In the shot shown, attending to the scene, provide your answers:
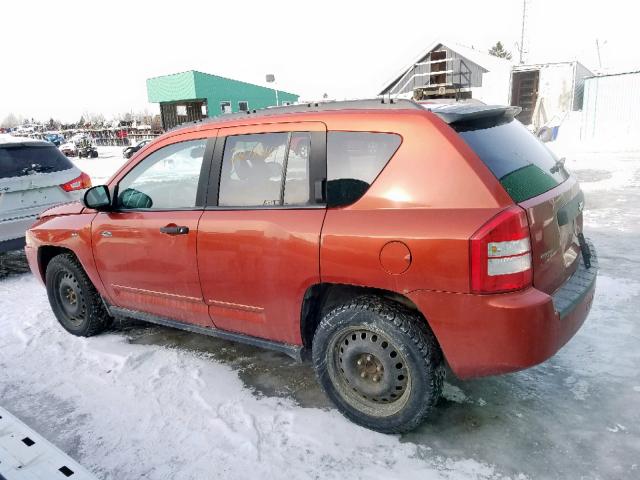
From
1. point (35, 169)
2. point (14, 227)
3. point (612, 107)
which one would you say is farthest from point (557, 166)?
point (612, 107)

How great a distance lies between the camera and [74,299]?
4.30m

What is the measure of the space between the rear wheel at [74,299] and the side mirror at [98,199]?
0.84 meters

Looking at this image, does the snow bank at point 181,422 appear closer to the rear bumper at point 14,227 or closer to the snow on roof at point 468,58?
the rear bumper at point 14,227

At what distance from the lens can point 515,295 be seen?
223 cm

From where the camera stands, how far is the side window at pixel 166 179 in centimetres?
336

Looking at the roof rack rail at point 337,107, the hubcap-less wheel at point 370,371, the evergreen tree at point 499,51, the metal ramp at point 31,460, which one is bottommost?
the metal ramp at point 31,460

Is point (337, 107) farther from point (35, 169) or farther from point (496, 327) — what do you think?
point (35, 169)

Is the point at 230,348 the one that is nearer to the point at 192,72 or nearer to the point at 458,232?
the point at 458,232

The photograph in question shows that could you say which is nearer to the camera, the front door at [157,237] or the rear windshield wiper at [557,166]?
the rear windshield wiper at [557,166]

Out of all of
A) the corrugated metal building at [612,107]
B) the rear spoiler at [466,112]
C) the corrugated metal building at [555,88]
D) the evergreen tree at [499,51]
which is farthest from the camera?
the evergreen tree at [499,51]

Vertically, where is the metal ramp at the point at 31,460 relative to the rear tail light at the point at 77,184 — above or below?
below

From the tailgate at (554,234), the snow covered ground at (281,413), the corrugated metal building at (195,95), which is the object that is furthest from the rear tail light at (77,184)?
the corrugated metal building at (195,95)

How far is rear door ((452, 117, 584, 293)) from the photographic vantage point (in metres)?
2.34

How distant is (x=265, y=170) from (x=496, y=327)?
64.9 inches
